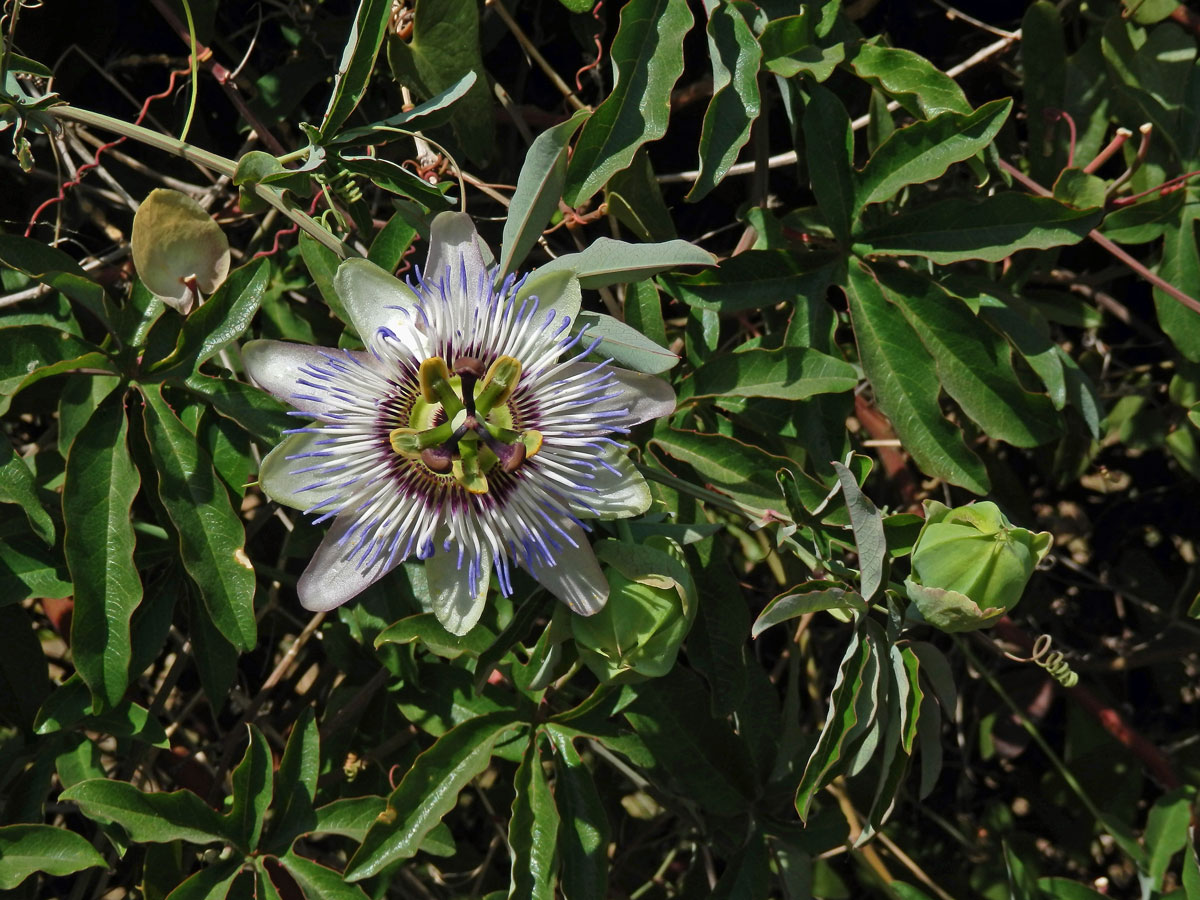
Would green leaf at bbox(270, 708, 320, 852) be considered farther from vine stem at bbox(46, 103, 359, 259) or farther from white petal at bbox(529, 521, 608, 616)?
vine stem at bbox(46, 103, 359, 259)

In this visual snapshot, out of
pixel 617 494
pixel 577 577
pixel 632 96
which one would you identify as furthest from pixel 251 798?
pixel 632 96

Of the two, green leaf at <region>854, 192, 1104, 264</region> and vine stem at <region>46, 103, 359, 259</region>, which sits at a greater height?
vine stem at <region>46, 103, 359, 259</region>

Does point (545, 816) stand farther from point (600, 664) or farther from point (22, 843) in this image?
point (22, 843)

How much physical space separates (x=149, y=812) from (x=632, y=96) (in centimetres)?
129

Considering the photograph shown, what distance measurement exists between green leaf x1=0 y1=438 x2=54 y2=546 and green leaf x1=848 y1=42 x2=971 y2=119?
140 centimetres

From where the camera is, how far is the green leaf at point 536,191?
1.49 m

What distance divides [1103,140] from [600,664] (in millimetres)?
1436

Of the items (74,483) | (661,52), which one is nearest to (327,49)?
(661,52)

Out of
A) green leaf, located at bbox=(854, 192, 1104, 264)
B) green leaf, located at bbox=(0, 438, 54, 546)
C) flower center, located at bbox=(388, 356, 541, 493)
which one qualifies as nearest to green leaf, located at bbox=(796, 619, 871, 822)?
flower center, located at bbox=(388, 356, 541, 493)

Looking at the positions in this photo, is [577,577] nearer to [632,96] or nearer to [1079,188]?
[632,96]

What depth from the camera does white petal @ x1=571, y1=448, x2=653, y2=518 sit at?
1481 mm

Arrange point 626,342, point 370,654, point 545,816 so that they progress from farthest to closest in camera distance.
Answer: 1. point 370,654
2. point 545,816
3. point 626,342

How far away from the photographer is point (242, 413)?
1.63m

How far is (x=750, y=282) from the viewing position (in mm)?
1807
